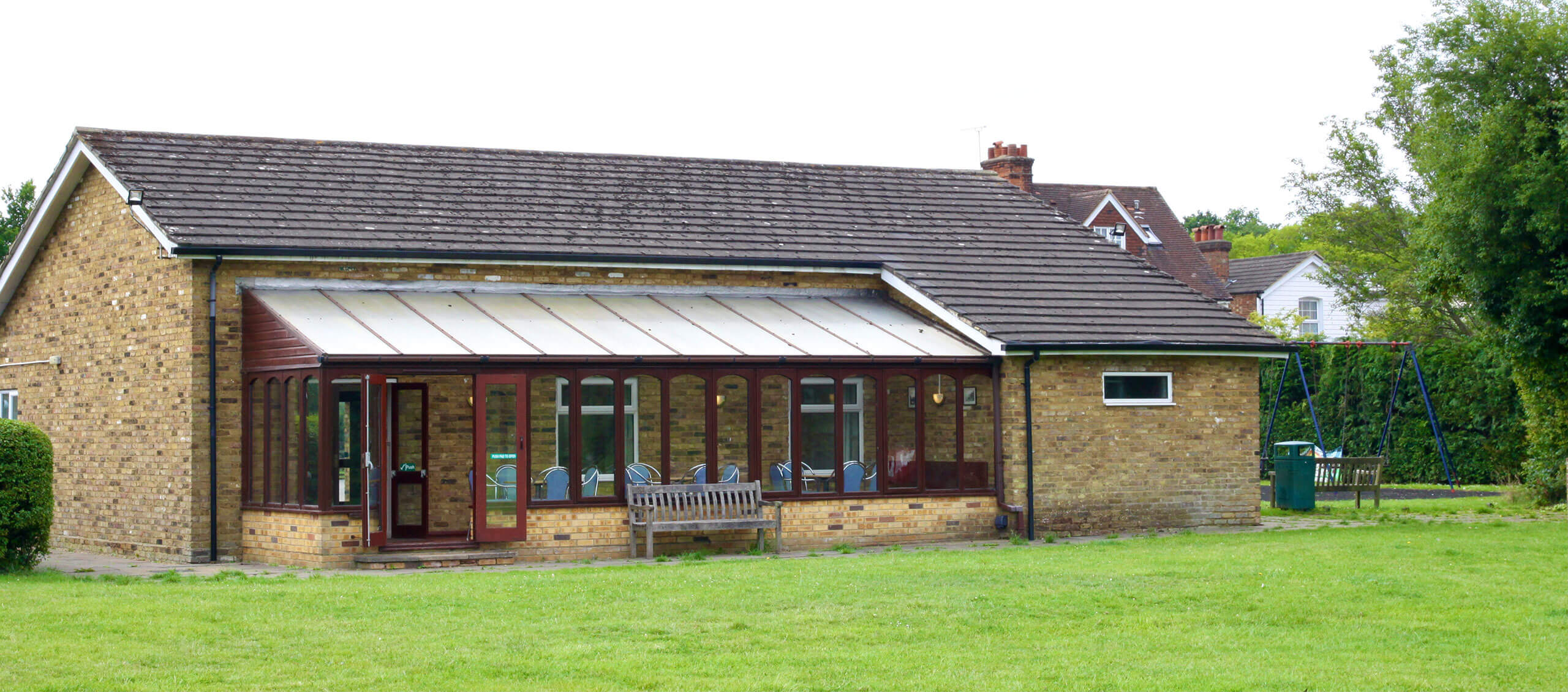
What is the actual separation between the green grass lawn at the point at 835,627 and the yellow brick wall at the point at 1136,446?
3794 millimetres

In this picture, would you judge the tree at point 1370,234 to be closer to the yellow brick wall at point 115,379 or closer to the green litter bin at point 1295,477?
the green litter bin at point 1295,477

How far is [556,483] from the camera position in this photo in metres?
17.0

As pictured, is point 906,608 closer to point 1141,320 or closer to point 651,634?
point 651,634

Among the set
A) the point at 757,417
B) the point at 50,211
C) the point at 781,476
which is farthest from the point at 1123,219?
the point at 50,211

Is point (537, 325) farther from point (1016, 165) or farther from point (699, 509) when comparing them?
point (1016, 165)

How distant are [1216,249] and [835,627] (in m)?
40.6

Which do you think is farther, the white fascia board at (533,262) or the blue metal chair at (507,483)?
the white fascia board at (533,262)

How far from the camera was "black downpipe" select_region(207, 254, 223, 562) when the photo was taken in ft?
53.6

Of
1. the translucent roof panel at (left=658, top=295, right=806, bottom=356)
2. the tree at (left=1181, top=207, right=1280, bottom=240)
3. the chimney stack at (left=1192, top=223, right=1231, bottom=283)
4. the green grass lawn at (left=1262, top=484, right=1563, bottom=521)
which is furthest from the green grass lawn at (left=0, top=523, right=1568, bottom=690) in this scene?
the tree at (left=1181, top=207, right=1280, bottom=240)

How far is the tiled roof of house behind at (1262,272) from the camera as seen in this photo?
48781mm

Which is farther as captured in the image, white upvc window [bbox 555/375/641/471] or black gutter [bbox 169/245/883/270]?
white upvc window [bbox 555/375/641/471]

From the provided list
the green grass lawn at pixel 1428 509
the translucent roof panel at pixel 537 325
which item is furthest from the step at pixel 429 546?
the green grass lawn at pixel 1428 509

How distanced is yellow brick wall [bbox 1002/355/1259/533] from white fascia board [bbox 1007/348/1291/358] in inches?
3.4

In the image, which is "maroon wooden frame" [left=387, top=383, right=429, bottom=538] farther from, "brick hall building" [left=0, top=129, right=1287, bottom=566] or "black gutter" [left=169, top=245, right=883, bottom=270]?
"black gutter" [left=169, top=245, right=883, bottom=270]
